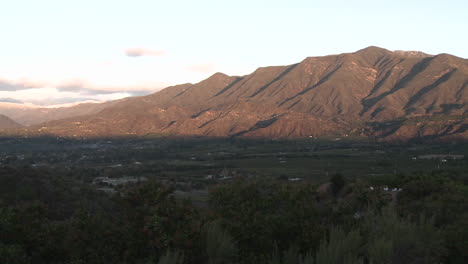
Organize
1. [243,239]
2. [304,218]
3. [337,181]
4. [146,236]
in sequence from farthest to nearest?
[337,181] → [304,218] → [243,239] → [146,236]

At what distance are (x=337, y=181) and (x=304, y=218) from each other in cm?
4967

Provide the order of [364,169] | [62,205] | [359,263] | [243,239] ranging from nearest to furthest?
[359,263]
[243,239]
[62,205]
[364,169]

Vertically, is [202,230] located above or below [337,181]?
above

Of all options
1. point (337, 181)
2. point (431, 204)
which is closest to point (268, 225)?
point (431, 204)

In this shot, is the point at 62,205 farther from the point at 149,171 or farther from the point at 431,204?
the point at 149,171

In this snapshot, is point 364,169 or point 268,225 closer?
point 268,225

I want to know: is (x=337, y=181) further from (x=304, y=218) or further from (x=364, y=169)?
(x=364, y=169)

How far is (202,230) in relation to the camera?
2152 cm

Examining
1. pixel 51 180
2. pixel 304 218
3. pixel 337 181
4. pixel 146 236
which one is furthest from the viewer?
pixel 51 180

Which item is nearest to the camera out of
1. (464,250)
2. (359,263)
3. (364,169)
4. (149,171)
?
(359,263)

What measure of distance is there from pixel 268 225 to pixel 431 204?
1180 inches

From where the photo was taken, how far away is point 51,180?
8319cm

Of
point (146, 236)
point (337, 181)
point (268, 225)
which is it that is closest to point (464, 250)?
point (268, 225)

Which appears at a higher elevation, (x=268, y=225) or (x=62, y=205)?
(x=268, y=225)
